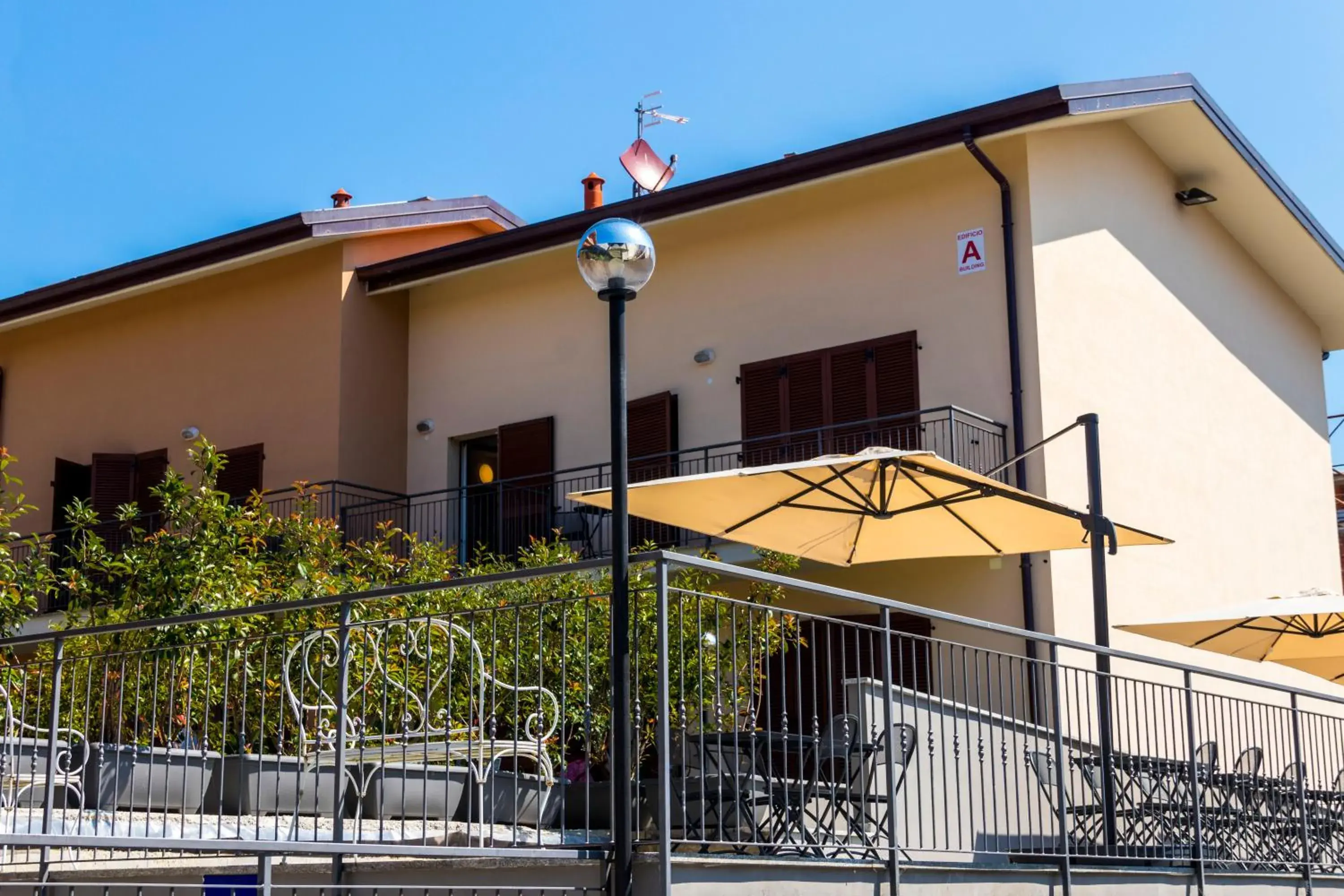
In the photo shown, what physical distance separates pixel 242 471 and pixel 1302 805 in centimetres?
1376

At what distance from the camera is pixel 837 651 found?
16.1m

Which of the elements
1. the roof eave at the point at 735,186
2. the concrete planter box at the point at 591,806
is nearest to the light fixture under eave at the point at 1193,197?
the roof eave at the point at 735,186

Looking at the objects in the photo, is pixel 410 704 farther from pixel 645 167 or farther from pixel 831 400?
pixel 645 167

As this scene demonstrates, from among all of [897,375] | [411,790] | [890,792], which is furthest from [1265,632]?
[411,790]

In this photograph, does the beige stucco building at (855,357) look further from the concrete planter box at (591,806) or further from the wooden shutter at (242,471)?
the concrete planter box at (591,806)

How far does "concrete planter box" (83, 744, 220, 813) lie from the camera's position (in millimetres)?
8344

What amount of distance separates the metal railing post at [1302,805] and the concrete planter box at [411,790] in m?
4.94

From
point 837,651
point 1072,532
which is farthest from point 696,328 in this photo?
point 1072,532

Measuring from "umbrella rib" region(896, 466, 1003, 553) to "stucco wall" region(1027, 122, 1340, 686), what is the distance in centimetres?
418

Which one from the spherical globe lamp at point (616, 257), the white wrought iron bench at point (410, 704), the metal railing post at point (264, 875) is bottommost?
the metal railing post at point (264, 875)

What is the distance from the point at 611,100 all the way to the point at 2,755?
14.6 metres

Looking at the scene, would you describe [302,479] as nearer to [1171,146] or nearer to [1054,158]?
[1054,158]

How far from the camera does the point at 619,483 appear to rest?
6.22 metres

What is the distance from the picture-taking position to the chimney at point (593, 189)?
21250 millimetres
